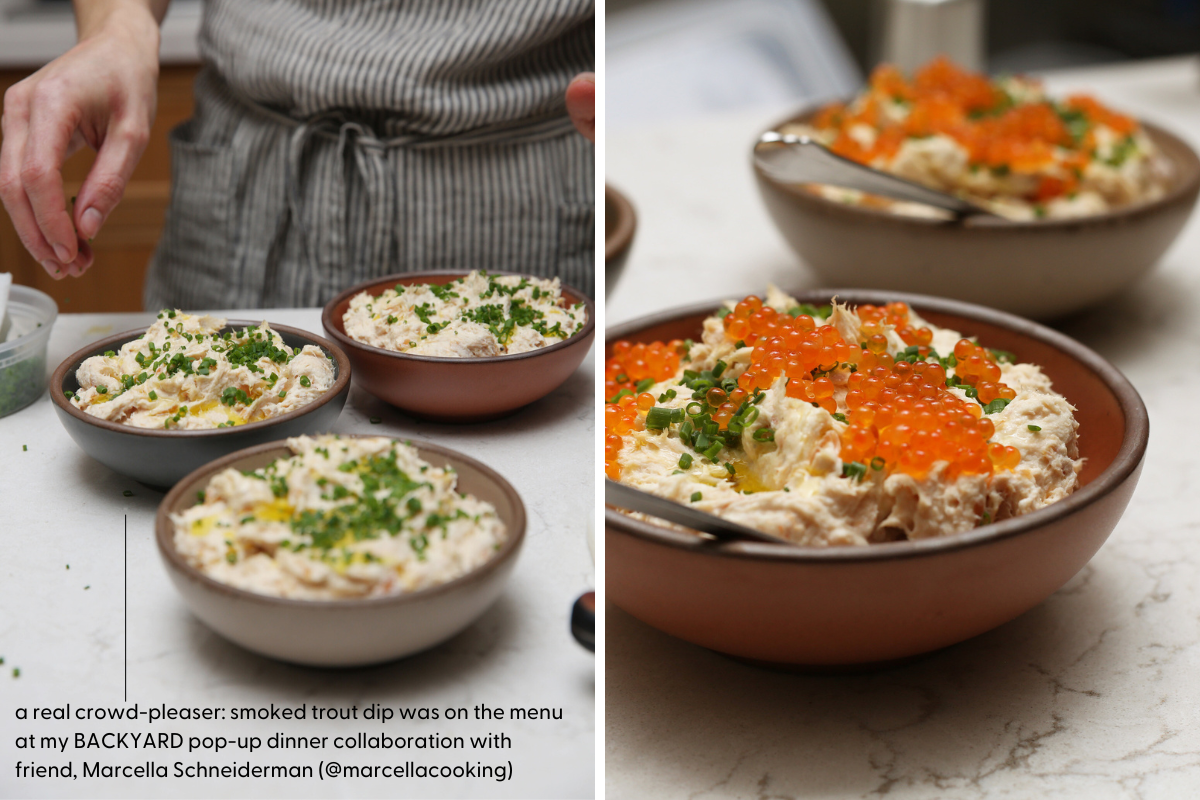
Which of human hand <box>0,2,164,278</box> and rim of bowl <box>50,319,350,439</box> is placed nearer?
rim of bowl <box>50,319,350,439</box>

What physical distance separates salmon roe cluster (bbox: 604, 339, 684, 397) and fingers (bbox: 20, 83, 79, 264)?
17.4 inches

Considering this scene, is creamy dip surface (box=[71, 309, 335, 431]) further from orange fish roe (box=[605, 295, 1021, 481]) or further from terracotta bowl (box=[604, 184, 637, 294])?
terracotta bowl (box=[604, 184, 637, 294])

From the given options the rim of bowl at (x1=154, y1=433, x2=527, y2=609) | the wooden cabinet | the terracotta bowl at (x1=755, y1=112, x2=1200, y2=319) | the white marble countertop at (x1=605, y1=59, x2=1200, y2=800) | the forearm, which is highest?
the forearm

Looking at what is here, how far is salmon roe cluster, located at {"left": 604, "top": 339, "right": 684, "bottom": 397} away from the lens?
807mm

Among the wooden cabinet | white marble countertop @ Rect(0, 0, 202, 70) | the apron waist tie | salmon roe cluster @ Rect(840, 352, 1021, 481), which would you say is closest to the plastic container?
the apron waist tie

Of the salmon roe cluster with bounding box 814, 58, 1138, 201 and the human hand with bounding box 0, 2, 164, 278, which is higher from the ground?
the human hand with bounding box 0, 2, 164, 278

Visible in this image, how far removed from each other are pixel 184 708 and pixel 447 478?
178 millimetres

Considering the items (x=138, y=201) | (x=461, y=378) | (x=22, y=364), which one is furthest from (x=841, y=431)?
(x=138, y=201)

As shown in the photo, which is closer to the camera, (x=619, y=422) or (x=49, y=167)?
(x=619, y=422)

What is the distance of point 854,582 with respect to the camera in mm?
574

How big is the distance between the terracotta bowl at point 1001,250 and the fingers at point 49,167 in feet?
2.36

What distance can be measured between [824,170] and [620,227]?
208mm

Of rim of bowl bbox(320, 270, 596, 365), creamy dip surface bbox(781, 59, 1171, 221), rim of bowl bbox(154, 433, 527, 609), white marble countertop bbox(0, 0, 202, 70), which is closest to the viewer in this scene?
rim of bowl bbox(154, 433, 527, 609)

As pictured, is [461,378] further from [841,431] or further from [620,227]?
[620,227]
